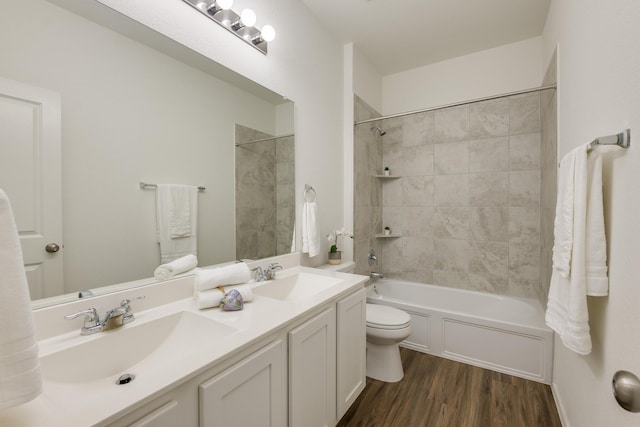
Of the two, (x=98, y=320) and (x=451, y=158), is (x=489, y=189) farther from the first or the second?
(x=98, y=320)

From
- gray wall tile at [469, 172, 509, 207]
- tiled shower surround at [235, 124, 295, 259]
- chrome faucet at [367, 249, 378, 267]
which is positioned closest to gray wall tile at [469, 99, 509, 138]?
gray wall tile at [469, 172, 509, 207]

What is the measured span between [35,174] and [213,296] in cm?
73

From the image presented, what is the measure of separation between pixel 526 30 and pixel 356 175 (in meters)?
1.95

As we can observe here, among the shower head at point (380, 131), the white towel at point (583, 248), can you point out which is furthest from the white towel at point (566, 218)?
the shower head at point (380, 131)

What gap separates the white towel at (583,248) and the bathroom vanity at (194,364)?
0.93 metres

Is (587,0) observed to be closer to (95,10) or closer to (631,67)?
(631,67)

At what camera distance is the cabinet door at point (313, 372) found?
43.7 inches

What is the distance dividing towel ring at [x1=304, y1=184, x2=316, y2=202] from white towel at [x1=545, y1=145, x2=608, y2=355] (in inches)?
58.6

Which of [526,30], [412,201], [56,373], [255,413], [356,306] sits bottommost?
[255,413]

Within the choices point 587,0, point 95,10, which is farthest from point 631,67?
point 95,10

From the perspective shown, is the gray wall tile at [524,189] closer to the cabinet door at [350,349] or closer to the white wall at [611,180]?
the white wall at [611,180]

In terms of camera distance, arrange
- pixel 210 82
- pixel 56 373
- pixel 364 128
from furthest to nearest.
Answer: pixel 364 128, pixel 210 82, pixel 56 373

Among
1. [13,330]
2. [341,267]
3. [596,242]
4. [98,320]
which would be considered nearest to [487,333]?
[341,267]

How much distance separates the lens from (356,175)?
2.66 meters
